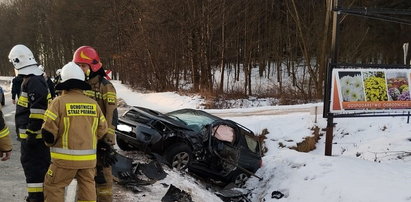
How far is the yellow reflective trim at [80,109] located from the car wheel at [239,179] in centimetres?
475

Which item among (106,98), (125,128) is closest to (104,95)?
(106,98)

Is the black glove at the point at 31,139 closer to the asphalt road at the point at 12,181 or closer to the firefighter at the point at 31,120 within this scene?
the firefighter at the point at 31,120

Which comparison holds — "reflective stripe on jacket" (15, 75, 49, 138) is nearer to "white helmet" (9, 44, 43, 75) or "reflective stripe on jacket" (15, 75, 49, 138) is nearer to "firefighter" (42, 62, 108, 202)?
"white helmet" (9, 44, 43, 75)

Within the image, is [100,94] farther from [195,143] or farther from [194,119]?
[194,119]

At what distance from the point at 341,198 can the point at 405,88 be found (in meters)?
4.07

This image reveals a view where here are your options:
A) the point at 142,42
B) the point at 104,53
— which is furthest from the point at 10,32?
the point at 142,42

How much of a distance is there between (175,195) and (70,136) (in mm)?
2625

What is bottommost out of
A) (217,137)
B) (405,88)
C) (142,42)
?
(217,137)

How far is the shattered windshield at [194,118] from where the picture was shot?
8.40m

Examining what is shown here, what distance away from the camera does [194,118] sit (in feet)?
29.0

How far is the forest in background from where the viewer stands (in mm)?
25953

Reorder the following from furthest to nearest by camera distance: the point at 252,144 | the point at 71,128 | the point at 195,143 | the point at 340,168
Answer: the point at 252,144 → the point at 195,143 → the point at 340,168 → the point at 71,128

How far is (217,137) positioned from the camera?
7.85m

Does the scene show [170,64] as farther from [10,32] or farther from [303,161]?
[10,32]
